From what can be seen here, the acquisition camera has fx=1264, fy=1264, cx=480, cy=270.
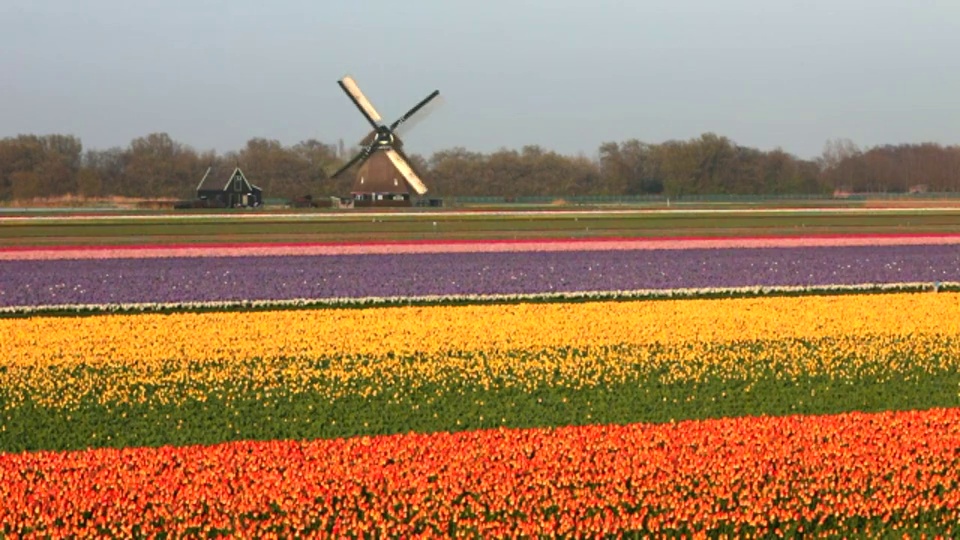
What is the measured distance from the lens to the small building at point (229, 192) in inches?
3780

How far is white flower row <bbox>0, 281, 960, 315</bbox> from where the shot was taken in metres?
23.0

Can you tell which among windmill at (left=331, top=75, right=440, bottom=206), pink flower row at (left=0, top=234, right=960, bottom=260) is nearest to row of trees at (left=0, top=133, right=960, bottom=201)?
windmill at (left=331, top=75, right=440, bottom=206)

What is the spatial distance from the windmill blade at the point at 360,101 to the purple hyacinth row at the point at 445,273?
46033mm

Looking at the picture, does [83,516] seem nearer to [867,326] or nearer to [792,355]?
[792,355]

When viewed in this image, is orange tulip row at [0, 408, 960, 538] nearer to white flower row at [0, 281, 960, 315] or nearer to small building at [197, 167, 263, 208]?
white flower row at [0, 281, 960, 315]

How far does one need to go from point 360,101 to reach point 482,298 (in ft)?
186

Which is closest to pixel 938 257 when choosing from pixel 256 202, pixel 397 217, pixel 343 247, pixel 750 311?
pixel 750 311

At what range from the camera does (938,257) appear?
32156 millimetres

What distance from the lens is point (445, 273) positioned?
28.4m

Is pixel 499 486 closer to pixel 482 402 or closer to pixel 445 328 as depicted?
pixel 482 402

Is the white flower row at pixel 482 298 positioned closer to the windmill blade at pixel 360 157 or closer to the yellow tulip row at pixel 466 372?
the yellow tulip row at pixel 466 372

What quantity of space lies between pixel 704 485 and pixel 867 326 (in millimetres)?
10756

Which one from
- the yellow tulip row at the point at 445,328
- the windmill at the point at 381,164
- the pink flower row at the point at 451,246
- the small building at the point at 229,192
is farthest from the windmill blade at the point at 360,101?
the yellow tulip row at the point at 445,328

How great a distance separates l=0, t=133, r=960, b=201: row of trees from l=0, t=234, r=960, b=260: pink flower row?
6209 cm
